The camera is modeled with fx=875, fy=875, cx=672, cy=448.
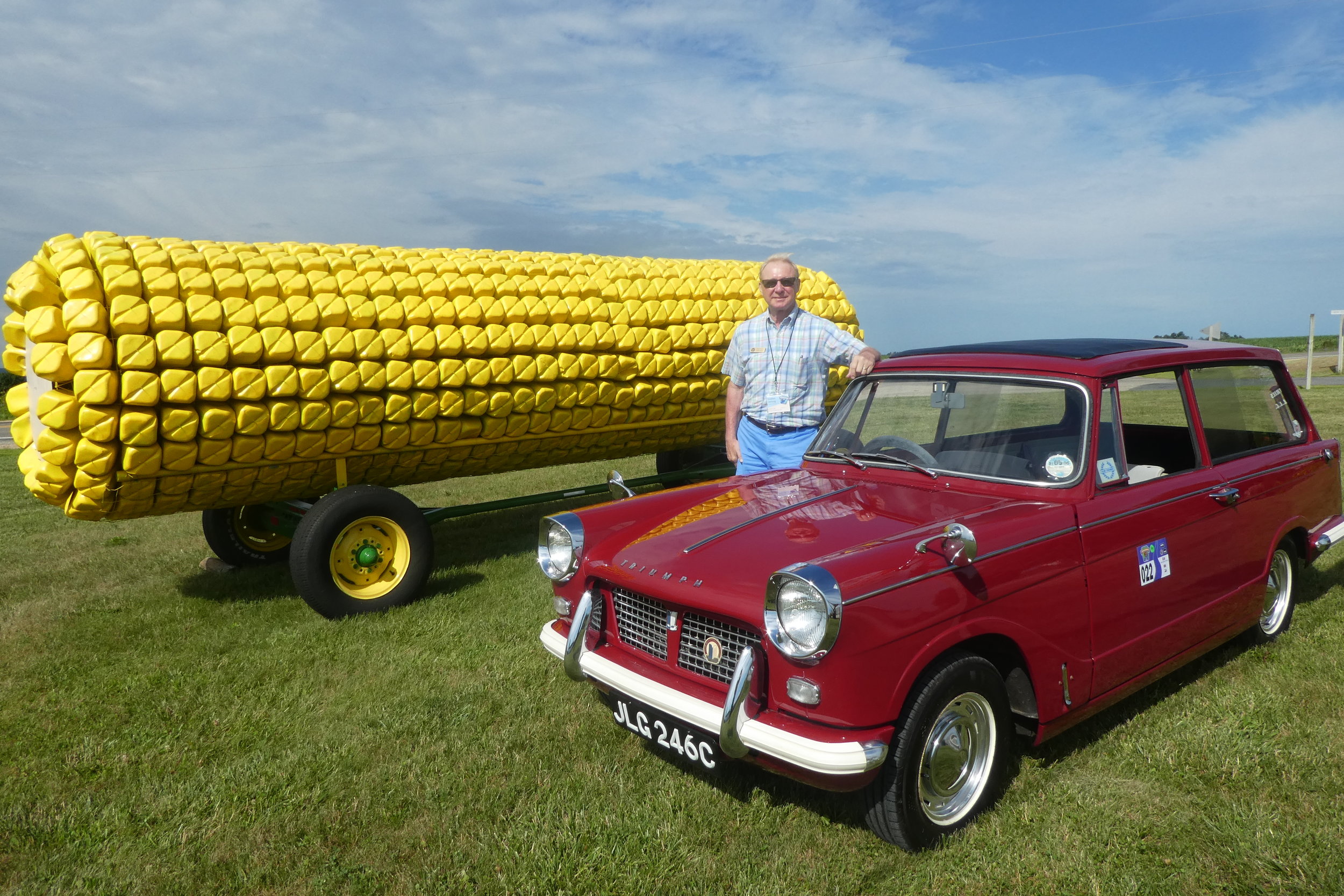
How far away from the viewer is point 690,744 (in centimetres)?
314

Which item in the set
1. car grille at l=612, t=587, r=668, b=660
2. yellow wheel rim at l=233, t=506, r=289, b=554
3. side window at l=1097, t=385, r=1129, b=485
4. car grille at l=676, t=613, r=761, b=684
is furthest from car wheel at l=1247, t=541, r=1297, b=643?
yellow wheel rim at l=233, t=506, r=289, b=554

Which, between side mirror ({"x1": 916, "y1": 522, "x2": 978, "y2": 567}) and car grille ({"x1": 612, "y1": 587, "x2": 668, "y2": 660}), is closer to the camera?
side mirror ({"x1": 916, "y1": 522, "x2": 978, "y2": 567})

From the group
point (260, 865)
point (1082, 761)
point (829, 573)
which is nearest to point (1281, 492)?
point (1082, 761)

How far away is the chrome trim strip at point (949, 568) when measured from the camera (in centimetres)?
276

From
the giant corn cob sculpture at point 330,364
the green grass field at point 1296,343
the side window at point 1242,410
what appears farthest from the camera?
the green grass field at point 1296,343

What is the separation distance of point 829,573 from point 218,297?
14.3ft

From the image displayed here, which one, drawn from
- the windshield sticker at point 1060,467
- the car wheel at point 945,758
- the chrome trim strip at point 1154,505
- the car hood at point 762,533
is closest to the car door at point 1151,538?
the chrome trim strip at point 1154,505

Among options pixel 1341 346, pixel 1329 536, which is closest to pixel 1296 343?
pixel 1341 346

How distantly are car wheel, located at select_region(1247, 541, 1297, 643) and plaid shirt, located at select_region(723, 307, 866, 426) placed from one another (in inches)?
103

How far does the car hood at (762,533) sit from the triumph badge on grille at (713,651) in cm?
18

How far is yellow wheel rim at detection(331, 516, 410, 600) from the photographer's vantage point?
19.4 feet

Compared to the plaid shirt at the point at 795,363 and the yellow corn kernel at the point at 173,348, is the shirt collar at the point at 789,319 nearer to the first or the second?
the plaid shirt at the point at 795,363

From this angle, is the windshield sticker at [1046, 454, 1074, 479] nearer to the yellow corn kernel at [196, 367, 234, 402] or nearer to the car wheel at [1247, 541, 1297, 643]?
the car wheel at [1247, 541, 1297, 643]

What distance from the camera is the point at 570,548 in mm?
3859
